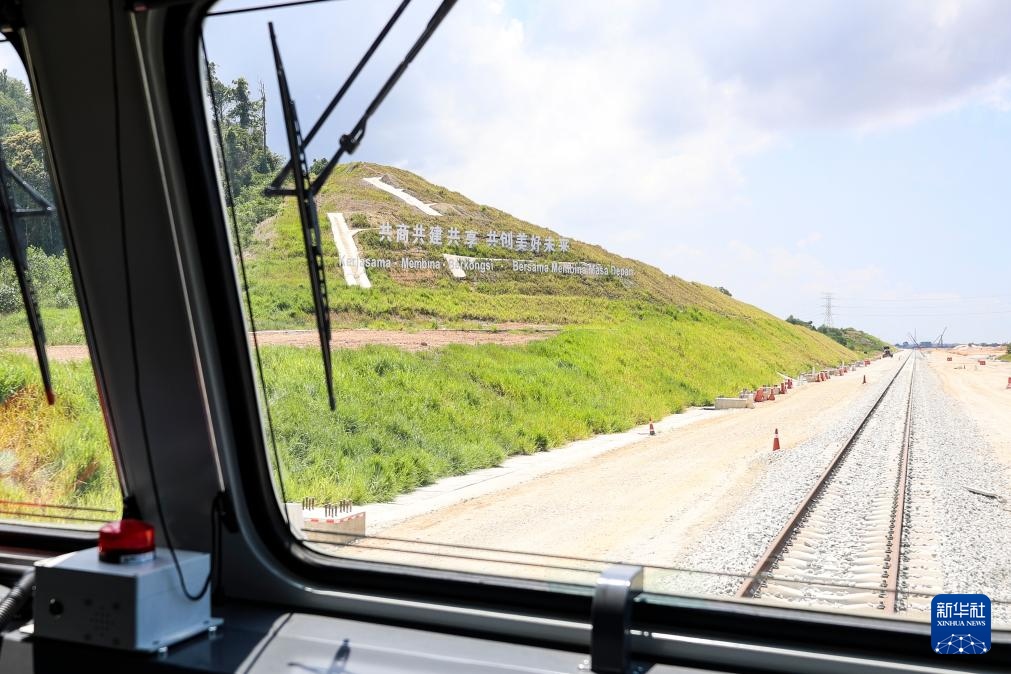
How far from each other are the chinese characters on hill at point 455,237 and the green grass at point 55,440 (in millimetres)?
967

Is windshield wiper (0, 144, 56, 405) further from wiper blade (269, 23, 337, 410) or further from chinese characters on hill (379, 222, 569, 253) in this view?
chinese characters on hill (379, 222, 569, 253)

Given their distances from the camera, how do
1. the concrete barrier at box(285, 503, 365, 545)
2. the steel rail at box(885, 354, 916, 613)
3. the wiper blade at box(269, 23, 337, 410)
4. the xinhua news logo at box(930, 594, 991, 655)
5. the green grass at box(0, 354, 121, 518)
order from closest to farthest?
the xinhua news logo at box(930, 594, 991, 655) → the steel rail at box(885, 354, 916, 613) → the wiper blade at box(269, 23, 337, 410) → the concrete barrier at box(285, 503, 365, 545) → the green grass at box(0, 354, 121, 518)

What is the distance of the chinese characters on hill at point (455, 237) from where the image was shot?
Answer: 2.25 m

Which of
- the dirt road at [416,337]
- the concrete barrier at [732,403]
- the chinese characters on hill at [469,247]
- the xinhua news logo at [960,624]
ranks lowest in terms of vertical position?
the xinhua news logo at [960,624]

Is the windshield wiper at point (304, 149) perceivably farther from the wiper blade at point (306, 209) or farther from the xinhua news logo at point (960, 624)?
the xinhua news logo at point (960, 624)

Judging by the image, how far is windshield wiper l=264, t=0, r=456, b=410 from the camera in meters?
2.10

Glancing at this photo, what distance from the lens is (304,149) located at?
218 cm

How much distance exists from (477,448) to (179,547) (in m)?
0.85

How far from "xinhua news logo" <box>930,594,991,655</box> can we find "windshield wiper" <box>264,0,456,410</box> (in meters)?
1.53

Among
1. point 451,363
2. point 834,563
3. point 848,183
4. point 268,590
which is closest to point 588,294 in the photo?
point 451,363

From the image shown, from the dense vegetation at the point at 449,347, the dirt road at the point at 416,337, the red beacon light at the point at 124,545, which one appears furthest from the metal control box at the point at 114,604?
the dirt road at the point at 416,337

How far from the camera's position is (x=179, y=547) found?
242cm

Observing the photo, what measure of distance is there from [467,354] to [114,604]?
1.03 meters


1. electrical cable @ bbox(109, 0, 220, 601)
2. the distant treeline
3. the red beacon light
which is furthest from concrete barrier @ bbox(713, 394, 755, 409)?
the distant treeline
